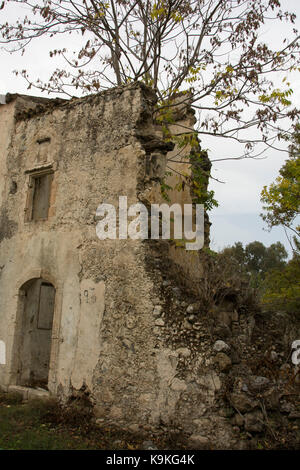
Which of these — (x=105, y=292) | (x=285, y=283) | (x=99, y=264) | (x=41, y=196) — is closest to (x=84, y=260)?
(x=99, y=264)

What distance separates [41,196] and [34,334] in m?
2.90

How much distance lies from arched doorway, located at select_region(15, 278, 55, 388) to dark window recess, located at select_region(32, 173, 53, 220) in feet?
4.59

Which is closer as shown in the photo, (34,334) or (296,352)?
(296,352)

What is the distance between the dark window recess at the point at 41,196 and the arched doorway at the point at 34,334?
1.40 m

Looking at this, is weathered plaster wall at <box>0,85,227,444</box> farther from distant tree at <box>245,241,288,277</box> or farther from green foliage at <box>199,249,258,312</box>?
distant tree at <box>245,241,288,277</box>

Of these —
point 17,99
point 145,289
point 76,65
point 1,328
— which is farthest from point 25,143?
point 145,289

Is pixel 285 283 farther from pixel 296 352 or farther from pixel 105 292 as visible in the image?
pixel 105 292

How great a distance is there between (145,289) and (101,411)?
194cm

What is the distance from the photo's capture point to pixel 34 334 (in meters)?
8.73

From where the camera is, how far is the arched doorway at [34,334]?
819 centimetres

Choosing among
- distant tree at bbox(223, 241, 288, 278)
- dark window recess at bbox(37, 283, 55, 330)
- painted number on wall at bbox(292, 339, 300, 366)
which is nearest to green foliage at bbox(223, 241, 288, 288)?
distant tree at bbox(223, 241, 288, 278)

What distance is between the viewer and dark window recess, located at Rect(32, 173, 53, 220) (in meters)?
8.80

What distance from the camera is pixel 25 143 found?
9.06 m
